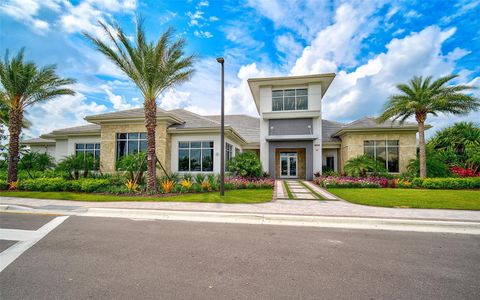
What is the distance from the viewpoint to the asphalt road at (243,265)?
3.02 meters

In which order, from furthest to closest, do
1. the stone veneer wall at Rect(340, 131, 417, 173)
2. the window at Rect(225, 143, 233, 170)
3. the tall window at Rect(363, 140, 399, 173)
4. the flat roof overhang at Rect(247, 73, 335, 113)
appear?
the tall window at Rect(363, 140, 399, 173), the flat roof overhang at Rect(247, 73, 335, 113), the stone veneer wall at Rect(340, 131, 417, 173), the window at Rect(225, 143, 233, 170)

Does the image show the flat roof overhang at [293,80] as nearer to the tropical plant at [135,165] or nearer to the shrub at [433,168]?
the shrub at [433,168]

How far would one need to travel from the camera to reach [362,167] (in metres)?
16.6

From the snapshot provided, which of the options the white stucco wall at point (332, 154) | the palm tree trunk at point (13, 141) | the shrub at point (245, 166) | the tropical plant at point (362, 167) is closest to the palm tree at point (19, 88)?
the palm tree trunk at point (13, 141)

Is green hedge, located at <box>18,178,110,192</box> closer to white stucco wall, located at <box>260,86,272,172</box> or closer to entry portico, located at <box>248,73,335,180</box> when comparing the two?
white stucco wall, located at <box>260,86,272,172</box>

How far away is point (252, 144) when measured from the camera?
2367cm

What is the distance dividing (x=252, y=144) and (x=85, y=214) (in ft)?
58.3

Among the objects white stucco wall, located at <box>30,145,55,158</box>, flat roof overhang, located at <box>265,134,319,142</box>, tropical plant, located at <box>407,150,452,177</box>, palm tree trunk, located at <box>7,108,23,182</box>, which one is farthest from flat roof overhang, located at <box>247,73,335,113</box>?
white stucco wall, located at <box>30,145,55,158</box>

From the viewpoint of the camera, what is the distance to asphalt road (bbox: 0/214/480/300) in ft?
9.90

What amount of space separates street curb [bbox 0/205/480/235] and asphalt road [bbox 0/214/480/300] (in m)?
0.56

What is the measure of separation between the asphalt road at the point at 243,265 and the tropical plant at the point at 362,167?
460 inches

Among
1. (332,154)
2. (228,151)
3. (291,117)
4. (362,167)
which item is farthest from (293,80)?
(362,167)

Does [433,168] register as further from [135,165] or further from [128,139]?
[128,139]

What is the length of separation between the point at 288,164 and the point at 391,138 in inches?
383
